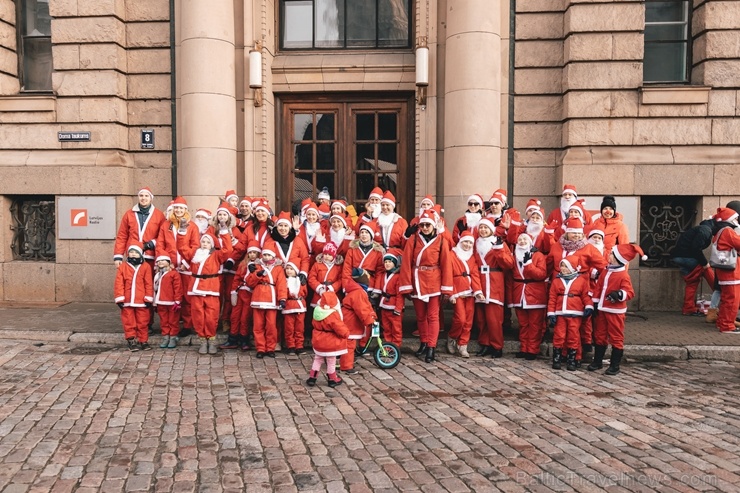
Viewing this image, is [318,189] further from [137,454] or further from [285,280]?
[137,454]

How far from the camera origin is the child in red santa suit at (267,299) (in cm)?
812

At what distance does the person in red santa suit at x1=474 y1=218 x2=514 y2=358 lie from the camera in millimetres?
8266

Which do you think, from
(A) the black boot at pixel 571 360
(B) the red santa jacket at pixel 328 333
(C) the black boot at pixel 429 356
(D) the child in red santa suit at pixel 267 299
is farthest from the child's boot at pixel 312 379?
(A) the black boot at pixel 571 360

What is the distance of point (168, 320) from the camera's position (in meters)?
8.78

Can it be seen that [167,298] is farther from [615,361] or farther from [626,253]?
[626,253]

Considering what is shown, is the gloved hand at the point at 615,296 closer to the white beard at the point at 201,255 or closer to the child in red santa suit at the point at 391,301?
the child in red santa suit at the point at 391,301

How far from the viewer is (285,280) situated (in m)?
8.20

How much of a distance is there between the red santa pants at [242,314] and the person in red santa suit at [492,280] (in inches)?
125

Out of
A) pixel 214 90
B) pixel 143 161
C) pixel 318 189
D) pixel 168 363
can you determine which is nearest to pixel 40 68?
pixel 143 161

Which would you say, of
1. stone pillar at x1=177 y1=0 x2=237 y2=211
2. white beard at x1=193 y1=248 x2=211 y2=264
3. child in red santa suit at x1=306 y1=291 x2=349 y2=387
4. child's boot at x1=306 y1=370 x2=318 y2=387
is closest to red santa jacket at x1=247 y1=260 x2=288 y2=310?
white beard at x1=193 y1=248 x2=211 y2=264

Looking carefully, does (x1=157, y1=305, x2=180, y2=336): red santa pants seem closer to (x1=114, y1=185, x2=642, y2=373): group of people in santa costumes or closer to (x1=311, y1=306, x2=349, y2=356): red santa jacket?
(x1=114, y1=185, x2=642, y2=373): group of people in santa costumes

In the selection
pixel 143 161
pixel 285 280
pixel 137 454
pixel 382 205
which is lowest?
pixel 137 454

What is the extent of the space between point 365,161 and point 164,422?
801 cm

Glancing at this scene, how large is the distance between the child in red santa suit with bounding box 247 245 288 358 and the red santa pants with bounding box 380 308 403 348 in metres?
1.33
